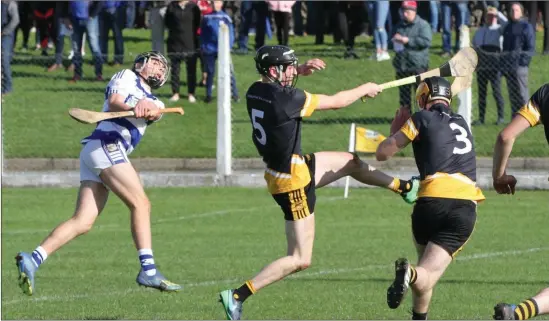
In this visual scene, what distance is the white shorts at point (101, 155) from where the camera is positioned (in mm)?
11289

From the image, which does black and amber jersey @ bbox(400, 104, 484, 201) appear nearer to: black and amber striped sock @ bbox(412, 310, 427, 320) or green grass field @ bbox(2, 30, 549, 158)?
black and amber striped sock @ bbox(412, 310, 427, 320)

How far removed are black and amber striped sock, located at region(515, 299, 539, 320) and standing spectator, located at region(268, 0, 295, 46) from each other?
19851 mm

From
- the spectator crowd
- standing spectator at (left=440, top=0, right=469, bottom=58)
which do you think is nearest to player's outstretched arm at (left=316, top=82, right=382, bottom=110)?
the spectator crowd

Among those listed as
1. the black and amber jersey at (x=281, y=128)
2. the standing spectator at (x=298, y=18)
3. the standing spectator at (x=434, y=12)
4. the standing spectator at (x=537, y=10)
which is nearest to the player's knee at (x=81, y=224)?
the black and amber jersey at (x=281, y=128)

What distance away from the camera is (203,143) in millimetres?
24719

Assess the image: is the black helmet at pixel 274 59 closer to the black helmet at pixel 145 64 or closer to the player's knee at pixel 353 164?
the player's knee at pixel 353 164

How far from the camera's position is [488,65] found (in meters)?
23.8

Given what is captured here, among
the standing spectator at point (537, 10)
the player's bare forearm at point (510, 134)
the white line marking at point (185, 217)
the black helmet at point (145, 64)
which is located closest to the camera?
the player's bare forearm at point (510, 134)

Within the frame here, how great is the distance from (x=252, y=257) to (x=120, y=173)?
367cm

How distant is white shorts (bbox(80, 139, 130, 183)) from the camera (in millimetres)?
11289

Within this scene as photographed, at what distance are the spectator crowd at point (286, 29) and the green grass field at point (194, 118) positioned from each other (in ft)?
1.13

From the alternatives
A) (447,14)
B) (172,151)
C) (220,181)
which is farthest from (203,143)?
(447,14)

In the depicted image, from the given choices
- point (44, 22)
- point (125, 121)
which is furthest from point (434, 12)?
point (125, 121)

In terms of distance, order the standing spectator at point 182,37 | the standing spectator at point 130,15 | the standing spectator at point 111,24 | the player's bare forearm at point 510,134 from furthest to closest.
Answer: the standing spectator at point 130,15
the standing spectator at point 111,24
the standing spectator at point 182,37
the player's bare forearm at point 510,134
